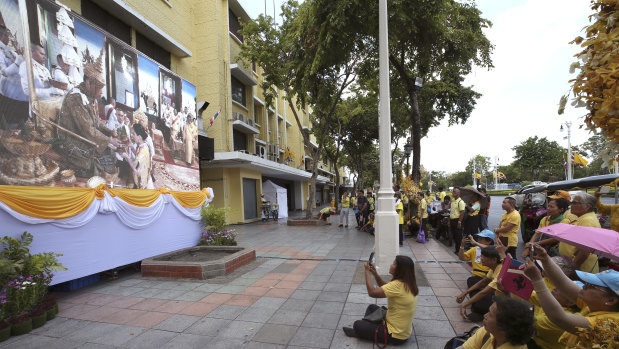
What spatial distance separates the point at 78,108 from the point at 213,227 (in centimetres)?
422

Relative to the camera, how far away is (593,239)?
7.57 feet

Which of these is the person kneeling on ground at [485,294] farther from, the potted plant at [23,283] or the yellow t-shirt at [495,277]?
the potted plant at [23,283]

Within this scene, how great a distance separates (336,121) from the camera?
22.1 metres

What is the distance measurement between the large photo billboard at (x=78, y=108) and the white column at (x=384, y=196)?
17.8 feet

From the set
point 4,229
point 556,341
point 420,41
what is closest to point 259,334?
point 556,341

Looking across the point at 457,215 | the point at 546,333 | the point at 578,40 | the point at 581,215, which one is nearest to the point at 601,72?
the point at 578,40

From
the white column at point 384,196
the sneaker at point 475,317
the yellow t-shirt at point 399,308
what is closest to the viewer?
the yellow t-shirt at point 399,308

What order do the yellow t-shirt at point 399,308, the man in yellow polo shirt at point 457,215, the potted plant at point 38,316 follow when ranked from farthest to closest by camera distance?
the man in yellow polo shirt at point 457,215
the potted plant at point 38,316
the yellow t-shirt at point 399,308

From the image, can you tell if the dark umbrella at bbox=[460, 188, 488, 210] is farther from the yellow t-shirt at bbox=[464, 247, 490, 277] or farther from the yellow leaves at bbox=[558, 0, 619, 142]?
the yellow leaves at bbox=[558, 0, 619, 142]

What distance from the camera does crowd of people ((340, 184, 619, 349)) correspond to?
1843 millimetres

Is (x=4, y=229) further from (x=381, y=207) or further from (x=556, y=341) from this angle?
(x=556, y=341)

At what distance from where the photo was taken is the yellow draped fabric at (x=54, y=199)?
419 centimetres

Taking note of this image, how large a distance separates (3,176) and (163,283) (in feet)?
9.70

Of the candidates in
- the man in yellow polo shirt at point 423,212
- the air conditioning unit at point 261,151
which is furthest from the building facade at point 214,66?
the man in yellow polo shirt at point 423,212
